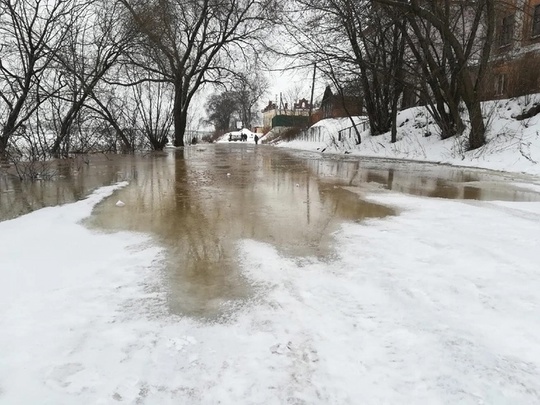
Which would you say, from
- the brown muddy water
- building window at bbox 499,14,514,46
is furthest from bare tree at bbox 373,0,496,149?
the brown muddy water

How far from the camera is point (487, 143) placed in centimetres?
1244

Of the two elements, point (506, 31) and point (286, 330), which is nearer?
point (286, 330)

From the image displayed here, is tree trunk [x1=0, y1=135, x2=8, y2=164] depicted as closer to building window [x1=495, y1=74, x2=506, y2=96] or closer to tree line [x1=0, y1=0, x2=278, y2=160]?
tree line [x1=0, y1=0, x2=278, y2=160]

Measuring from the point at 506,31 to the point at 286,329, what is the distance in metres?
17.4

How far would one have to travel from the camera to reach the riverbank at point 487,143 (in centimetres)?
1061

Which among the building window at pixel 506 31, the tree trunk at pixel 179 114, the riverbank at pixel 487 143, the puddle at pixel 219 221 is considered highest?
the building window at pixel 506 31

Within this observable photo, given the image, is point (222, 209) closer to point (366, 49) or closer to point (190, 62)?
point (366, 49)

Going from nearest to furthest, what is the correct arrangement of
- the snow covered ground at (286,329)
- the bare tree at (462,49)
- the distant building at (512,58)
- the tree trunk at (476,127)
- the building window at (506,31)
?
the snow covered ground at (286,329), the bare tree at (462,49), the tree trunk at (476,127), the distant building at (512,58), the building window at (506,31)

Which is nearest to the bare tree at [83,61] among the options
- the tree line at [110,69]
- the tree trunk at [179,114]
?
the tree line at [110,69]

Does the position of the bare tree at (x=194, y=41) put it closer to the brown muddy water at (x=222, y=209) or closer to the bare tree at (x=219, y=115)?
the brown muddy water at (x=222, y=209)

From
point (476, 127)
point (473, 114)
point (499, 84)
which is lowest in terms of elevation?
point (476, 127)

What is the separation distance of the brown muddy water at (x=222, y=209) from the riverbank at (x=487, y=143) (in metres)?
2.46

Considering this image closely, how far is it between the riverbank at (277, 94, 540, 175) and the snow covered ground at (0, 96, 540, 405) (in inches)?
326

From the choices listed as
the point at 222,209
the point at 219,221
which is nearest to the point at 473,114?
the point at 222,209
